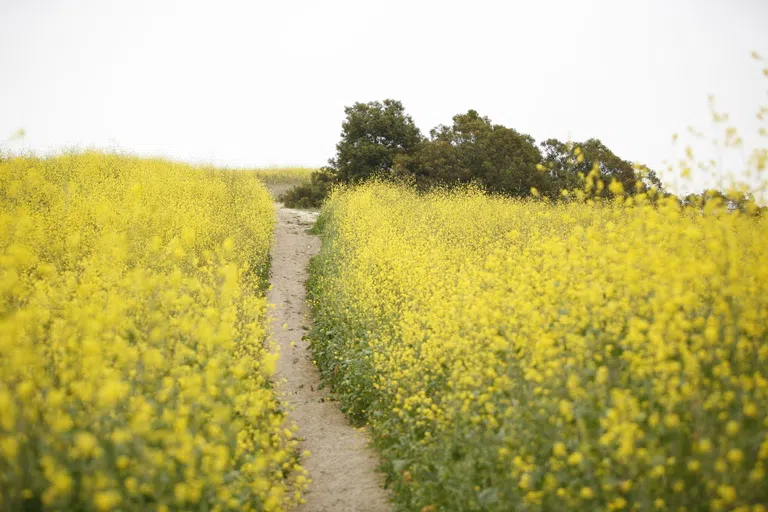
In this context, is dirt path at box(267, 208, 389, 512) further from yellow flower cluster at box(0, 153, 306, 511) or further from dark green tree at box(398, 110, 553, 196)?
dark green tree at box(398, 110, 553, 196)

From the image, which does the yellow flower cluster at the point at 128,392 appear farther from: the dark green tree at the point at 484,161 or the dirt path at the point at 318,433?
the dark green tree at the point at 484,161

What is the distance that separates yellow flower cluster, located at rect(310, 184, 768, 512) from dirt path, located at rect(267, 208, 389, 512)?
37cm

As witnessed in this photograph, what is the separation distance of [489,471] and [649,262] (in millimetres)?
2420

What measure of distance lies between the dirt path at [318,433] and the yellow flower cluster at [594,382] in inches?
14.5

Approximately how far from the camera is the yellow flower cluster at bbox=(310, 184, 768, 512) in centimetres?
367

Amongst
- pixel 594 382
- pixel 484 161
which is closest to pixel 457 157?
pixel 484 161

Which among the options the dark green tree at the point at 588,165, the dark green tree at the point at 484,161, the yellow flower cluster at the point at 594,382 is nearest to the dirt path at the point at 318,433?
the yellow flower cluster at the point at 594,382

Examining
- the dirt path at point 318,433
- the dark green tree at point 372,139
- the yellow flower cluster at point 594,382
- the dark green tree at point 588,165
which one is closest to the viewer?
the yellow flower cluster at point 594,382

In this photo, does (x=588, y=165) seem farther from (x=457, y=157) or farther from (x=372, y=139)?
(x=372, y=139)

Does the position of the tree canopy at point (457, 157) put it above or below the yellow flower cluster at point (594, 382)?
above

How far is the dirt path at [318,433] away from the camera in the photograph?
649 cm

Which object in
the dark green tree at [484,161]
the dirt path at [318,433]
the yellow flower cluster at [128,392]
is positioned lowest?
the dirt path at [318,433]

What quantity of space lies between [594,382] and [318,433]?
4.89 metres

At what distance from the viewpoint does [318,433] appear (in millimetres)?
8375
